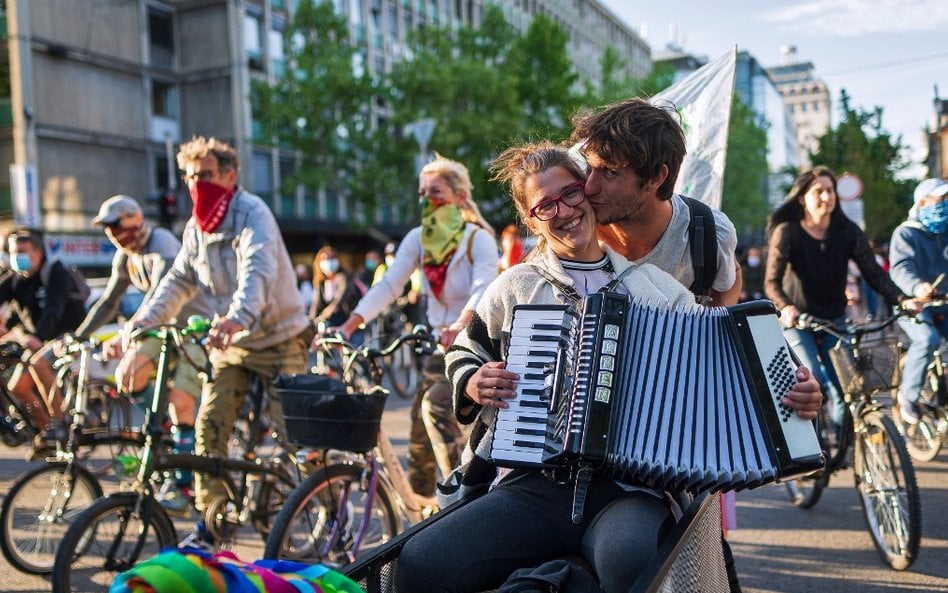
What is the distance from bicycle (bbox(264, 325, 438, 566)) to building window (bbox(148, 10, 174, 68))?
34453mm

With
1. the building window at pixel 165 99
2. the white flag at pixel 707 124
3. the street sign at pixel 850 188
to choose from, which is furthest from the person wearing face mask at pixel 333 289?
the building window at pixel 165 99

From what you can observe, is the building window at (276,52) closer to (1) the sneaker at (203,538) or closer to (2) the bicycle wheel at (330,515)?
(1) the sneaker at (203,538)

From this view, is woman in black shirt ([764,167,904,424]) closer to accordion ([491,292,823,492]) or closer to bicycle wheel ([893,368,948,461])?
bicycle wheel ([893,368,948,461])

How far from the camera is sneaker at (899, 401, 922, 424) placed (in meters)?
6.72

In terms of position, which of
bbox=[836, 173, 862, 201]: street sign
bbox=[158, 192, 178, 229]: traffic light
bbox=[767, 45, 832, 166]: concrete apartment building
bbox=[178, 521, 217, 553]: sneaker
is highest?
bbox=[767, 45, 832, 166]: concrete apartment building

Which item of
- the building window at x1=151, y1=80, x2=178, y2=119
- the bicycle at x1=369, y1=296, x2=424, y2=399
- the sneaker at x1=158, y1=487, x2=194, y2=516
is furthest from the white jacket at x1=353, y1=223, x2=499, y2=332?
the building window at x1=151, y1=80, x2=178, y2=119

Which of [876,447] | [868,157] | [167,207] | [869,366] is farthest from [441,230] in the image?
[868,157]

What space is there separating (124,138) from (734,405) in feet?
113

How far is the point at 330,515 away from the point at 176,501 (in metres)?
0.94

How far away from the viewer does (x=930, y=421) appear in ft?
22.1

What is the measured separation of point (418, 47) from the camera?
35.5m

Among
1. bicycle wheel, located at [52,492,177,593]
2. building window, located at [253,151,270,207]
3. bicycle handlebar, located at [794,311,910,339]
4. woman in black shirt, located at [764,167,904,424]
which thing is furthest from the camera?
building window, located at [253,151,270,207]

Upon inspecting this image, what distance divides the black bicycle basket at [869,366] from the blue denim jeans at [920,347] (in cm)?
180

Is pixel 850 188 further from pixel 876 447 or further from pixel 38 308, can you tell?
pixel 38 308
